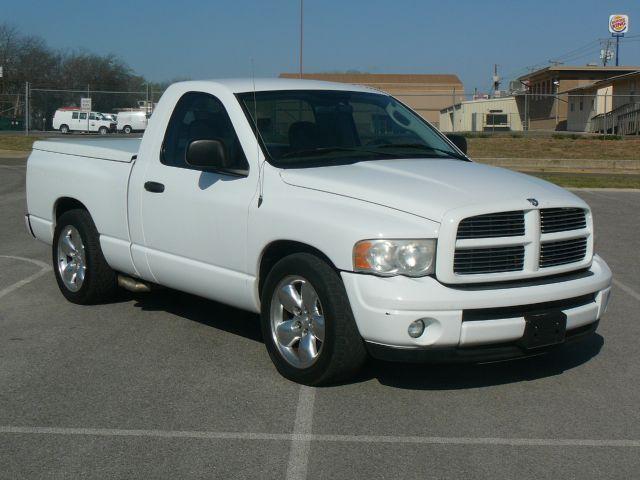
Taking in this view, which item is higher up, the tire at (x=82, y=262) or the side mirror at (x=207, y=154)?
the side mirror at (x=207, y=154)

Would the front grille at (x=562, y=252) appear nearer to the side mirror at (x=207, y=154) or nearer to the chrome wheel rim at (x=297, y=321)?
the chrome wheel rim at (x=297, y=321)

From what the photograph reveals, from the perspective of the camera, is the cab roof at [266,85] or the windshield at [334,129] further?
the cab roof at [266,85]

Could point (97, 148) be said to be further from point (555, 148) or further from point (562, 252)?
point (555, 148)

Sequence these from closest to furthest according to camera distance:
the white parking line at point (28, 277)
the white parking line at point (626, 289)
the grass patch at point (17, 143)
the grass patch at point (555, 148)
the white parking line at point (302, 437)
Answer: the white parking line at point (302, 437) < the white parking line at point (28, 277) < the white parking line at point (626, 289) < the grass patch at point (555, 148) < the grass patch at point (17, 143)

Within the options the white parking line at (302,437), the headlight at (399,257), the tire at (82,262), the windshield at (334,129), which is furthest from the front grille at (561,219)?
the tire at (82,262)

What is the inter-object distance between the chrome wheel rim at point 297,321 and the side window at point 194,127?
1.16 metres

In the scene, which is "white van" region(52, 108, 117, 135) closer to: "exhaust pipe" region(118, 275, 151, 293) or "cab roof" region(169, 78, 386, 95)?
"exhaust pipe" region(118, 275, 151, 293)

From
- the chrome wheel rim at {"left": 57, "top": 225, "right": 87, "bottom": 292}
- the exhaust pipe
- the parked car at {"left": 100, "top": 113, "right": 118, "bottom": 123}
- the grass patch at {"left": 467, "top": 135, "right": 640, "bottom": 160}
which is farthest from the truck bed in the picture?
the parked car at {"left": 100, "top": 113, "right": 118, "bottom": 123}

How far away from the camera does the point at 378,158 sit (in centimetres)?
619

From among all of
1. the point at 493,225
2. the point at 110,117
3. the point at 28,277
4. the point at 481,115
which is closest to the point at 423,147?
the point at 493,225

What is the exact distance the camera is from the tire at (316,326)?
520 centimetres

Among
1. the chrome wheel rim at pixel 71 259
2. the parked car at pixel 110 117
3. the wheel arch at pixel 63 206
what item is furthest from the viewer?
the parked car at pixel 110 117

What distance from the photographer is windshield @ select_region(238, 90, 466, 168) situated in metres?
6.14

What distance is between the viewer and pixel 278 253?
5805 millimetres
